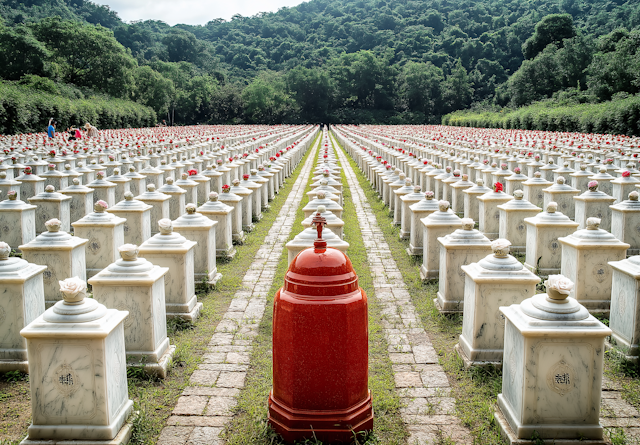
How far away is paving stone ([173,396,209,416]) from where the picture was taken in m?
4.39

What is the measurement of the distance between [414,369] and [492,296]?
1.03m

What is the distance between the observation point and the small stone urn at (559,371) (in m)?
3.75

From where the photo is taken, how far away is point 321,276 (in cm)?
376

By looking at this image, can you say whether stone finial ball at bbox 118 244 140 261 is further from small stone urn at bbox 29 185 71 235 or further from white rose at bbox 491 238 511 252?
small stone urn at bbox 29 185 71 235

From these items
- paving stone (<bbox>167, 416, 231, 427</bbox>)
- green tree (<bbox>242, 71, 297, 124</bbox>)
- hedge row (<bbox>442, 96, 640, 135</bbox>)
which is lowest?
paving stone (<bbox>167, 416, 231, 427</bbox>)

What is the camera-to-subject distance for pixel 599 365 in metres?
3.77

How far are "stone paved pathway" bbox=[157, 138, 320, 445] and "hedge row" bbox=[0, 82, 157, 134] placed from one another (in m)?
32.7

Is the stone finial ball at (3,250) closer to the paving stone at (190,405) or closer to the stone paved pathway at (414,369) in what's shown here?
the paving stone at (190,405)

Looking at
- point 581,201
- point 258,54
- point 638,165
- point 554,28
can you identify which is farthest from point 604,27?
point 581,201

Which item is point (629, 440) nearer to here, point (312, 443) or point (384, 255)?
point (312, 443)

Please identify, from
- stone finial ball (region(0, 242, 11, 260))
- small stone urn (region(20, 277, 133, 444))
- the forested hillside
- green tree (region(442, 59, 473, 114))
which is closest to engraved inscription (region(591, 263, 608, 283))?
small stone urn (region(20, 277, 133, 444))

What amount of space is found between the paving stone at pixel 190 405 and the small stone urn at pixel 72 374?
637mm

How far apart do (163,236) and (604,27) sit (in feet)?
330

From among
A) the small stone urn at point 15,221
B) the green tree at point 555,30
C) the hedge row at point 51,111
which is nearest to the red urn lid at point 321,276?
the small stone urn at point 15,221
